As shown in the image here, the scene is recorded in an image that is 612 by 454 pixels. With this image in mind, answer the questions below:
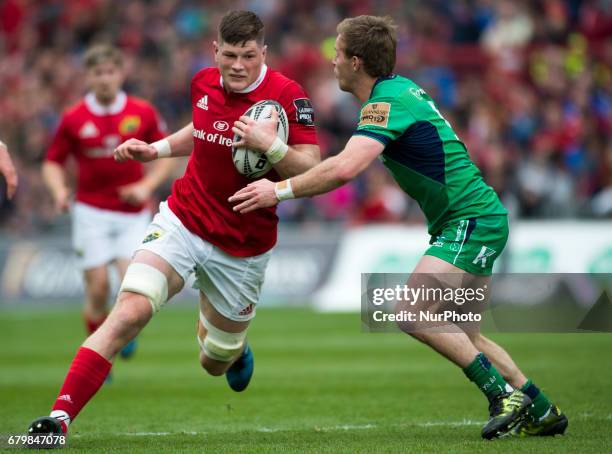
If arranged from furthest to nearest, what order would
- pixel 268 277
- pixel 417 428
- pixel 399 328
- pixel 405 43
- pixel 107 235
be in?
pixel 405 43
pixel 268 277
pixel 107 235
pixel 417 428
pixel 399 328

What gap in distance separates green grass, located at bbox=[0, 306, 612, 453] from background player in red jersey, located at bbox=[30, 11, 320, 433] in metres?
0.73

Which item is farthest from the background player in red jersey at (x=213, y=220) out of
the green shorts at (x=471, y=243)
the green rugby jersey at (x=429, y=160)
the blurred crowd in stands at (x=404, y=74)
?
the blurred crowd in stands at (x=404, y=74)

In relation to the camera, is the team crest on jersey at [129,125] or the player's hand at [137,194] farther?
the team crest on jersey at [129,125]

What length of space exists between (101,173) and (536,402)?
5782 millimetres

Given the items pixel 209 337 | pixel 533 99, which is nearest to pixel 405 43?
pixel 533 99

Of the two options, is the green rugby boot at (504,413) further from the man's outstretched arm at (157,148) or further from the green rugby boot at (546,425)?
the man's outstretched arm at (157,148)

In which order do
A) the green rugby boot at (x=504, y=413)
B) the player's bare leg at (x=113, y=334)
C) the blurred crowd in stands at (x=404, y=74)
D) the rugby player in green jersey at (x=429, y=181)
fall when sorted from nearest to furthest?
the player's bare leg at (x=113, y=334) < the rugby player in green jersey at (x=429, y=181) < the green rugby boot at (x=504, y=413) < the blurred crowd in stands at (x=404, y=74)

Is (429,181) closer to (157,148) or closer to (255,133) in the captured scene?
(255,133)

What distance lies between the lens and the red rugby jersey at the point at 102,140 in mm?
11023

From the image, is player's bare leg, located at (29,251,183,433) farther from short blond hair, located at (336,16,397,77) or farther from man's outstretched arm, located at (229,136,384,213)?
short blond hair, located at (336,16,397,77)

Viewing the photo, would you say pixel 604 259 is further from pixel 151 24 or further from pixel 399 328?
pixel 151 24

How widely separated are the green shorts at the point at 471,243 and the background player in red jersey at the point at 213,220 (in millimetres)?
1010

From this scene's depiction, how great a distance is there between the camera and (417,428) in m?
7.36

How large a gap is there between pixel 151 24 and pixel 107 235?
47.4 ft
